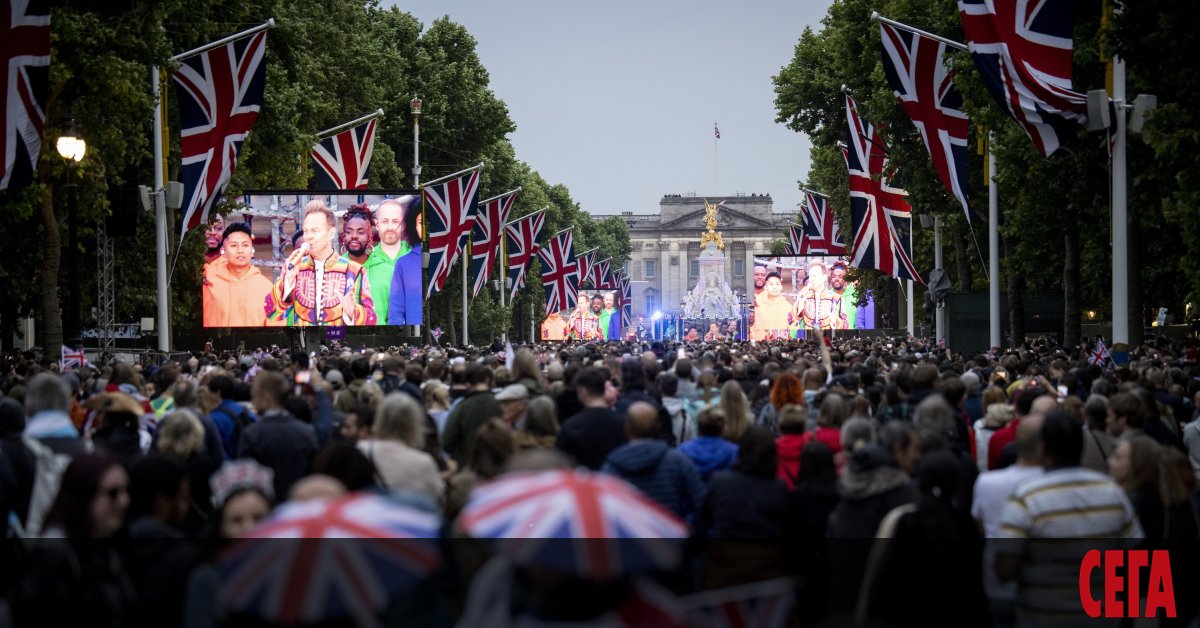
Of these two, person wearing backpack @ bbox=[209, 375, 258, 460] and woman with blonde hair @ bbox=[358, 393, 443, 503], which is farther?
person wearing backpack @ bbox=[209, 375, 258, 460]

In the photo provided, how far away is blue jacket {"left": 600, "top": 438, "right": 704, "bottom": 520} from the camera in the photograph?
Result: 8297 mm

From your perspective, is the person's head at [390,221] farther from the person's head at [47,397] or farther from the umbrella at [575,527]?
the umbrella at [575,527]

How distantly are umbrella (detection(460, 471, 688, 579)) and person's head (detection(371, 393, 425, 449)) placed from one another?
432 cm

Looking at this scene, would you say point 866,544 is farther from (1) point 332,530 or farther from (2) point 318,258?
(2) point 318,258

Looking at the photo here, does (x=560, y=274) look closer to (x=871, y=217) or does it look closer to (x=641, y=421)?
(x=871, y=217)

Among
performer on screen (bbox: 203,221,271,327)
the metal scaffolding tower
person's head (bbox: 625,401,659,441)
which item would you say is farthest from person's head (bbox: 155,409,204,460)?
performer on screen (bbox: 203,221,271,327)

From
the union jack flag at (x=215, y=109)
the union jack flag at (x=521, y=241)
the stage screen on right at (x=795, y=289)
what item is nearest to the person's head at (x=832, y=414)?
the union jack flag at (x=215, y=109)

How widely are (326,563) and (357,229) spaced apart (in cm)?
3368

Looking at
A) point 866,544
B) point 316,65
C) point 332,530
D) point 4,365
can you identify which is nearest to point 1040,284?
point 316,65

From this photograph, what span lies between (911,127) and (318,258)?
48.0 feet

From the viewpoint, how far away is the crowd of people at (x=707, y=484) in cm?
570

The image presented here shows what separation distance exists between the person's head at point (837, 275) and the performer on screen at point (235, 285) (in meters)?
30.1

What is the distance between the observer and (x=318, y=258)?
3738 cm

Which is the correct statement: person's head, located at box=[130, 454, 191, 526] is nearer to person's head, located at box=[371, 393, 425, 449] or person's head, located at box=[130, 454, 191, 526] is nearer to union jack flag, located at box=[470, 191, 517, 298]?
person's head, located at box=[371, 393, 425, 449]
